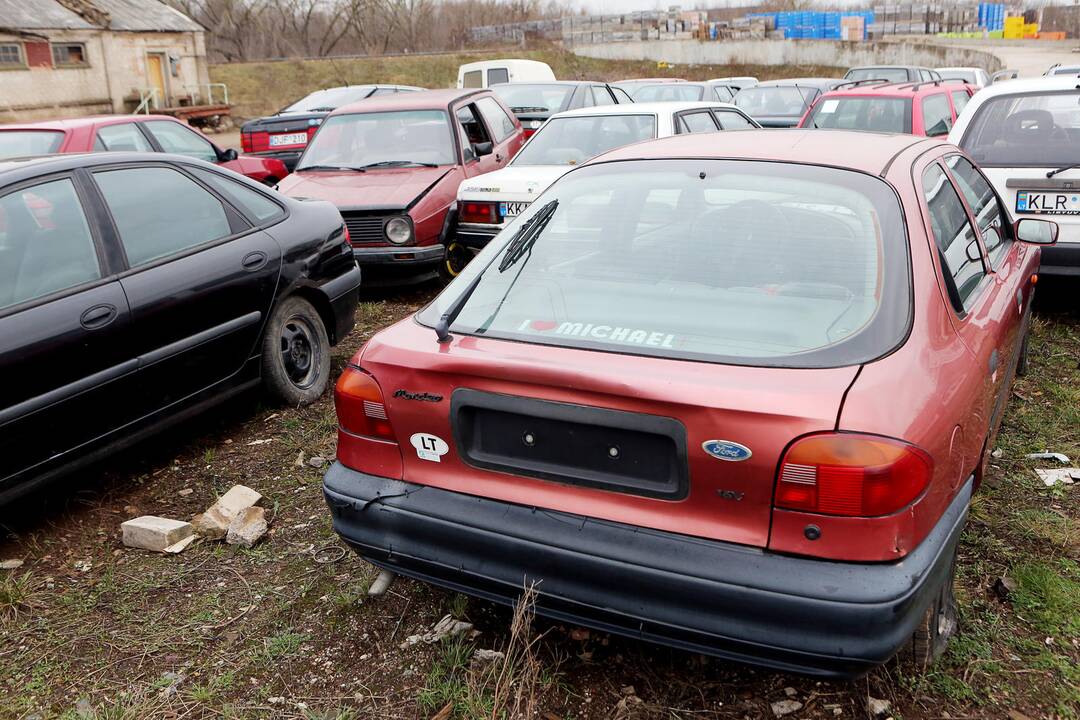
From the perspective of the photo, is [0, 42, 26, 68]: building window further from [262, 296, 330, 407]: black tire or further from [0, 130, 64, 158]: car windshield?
[262, 296, 330, 407]: black tire

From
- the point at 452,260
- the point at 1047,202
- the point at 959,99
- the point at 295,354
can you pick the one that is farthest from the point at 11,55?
the point at 1047,202

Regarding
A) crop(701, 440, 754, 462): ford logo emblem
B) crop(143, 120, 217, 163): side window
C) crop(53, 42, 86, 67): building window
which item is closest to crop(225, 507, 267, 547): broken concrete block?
crop(701, 440, 754, 462): ford logo emblem

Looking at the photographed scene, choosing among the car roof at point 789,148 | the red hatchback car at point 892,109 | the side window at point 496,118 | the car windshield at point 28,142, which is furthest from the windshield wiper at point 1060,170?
the car windshield at point 28,142

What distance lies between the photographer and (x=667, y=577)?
7.39ft

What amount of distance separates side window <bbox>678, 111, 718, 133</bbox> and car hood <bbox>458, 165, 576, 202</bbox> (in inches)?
49.5

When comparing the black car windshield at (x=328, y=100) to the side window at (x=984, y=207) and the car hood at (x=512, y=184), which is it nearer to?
the car hood at (x=512, y=184)

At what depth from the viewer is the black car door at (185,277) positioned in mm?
4090

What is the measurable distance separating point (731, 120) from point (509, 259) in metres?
6.91

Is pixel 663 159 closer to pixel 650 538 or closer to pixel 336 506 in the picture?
pixel 650 538

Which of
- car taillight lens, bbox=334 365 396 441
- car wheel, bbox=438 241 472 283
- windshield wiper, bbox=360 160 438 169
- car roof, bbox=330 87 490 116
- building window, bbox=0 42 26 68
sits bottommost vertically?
car wheel, bbox=438 241 472 283

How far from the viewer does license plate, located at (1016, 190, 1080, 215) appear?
5.57m

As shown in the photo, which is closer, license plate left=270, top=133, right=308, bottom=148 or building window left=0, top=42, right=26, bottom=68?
license plate left=270, top=133, right=308, bottom=148

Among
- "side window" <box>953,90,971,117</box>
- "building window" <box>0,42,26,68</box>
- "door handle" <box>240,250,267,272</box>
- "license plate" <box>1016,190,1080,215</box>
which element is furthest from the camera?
"building window" <box>0,42,26,68</box>

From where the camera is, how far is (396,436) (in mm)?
2682
